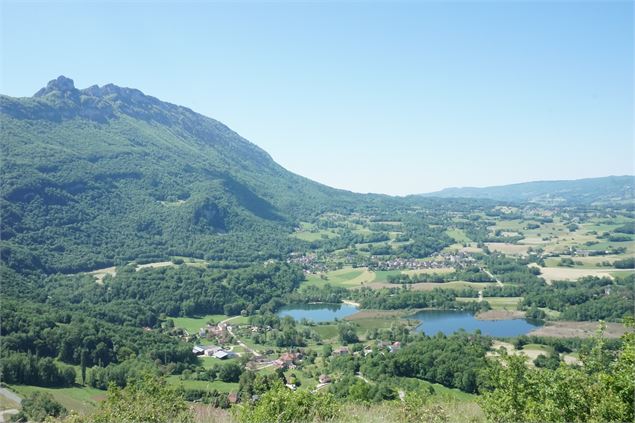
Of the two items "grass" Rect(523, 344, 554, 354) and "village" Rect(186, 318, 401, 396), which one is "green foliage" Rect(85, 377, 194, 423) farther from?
"grass" Rect(523, 344, 554, 354)

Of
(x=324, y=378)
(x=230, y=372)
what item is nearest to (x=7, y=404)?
(x=230, y=372)

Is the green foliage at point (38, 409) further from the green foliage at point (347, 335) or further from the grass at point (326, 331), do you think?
the grass at point (326, 331)

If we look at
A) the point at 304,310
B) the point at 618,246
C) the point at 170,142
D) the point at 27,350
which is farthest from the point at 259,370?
the point at 170,142

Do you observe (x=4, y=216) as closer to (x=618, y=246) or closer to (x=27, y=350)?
(x=27, y=350)

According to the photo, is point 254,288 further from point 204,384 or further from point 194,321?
point 204,384

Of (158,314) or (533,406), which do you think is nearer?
(533,406)
